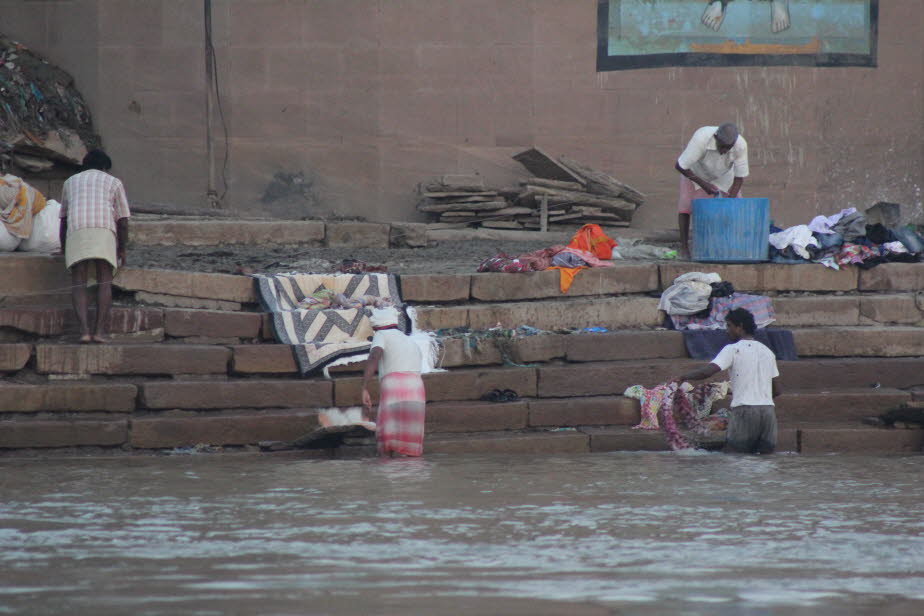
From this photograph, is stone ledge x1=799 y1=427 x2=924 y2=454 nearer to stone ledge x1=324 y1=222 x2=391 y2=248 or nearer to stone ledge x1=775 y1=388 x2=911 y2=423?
stone ledge x1=775 y1=388 x2=911 y2=423

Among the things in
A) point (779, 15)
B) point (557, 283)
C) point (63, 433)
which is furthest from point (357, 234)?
point (779, 15)

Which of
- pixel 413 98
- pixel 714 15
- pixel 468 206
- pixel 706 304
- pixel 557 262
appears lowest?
pixel 706 304

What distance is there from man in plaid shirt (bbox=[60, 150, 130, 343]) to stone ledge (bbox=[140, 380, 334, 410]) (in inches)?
25.0

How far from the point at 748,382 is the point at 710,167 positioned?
312cm

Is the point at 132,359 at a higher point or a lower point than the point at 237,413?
higher

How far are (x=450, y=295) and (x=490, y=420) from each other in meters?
1.35

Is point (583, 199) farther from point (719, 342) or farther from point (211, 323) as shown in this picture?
point (211, 323)

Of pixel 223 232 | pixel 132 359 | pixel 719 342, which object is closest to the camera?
pixel 132 359

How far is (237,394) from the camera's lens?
8500mm

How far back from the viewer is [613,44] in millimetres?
13172

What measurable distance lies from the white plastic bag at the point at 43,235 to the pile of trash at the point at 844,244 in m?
5.93

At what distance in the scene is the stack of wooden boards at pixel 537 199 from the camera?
42.2 ft

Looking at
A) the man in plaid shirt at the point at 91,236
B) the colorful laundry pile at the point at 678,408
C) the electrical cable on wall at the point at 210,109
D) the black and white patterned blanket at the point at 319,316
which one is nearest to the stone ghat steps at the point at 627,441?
the colorful laundry pile at the point at 678,408

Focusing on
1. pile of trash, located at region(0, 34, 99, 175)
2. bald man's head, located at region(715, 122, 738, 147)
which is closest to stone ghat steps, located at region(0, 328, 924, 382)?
bald man's head, located at region(715, 122, 738, 147)
